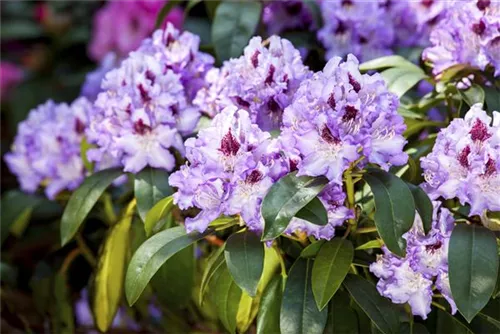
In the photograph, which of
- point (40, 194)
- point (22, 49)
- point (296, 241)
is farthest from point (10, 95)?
point (296, 241)

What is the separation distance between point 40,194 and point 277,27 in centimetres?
51

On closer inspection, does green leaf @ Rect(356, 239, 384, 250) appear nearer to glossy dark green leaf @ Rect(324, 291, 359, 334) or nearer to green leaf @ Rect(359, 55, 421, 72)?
glossy dark green leaf @ Rect(324, 291, 359, 334)

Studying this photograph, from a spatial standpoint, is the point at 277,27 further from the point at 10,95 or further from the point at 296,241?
the point at 10,95

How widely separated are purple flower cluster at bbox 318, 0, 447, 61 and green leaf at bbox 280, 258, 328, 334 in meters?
0.47

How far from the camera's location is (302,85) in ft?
3.31

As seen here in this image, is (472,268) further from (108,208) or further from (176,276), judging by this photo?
(108,208)

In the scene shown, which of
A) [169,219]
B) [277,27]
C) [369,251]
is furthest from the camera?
[277,27]

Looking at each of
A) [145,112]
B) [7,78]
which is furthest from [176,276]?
[7,78]

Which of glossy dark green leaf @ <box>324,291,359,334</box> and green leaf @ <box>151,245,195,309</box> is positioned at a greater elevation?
glossy dark green leaf @ <box>324,291,359,334</box>

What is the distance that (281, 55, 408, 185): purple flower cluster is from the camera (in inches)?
38.1

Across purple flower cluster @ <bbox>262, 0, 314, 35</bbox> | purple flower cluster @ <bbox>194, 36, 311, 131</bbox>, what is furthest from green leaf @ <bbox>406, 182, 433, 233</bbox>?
purple flower cluster @ <bbox>262, 0, 314, 35</bbox>

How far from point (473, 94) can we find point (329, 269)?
13.6 inches

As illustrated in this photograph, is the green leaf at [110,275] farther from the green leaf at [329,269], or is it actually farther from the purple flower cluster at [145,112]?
the green leaf at [329,269]

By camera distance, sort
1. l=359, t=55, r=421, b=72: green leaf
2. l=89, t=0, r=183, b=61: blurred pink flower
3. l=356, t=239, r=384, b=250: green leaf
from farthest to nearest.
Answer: l=89, t=0, r=183, b=61: blurred pink flower
l=359, t=55, r=421, b=72: green leaf
l=356, t=239, r=384, b=250: green leaf
